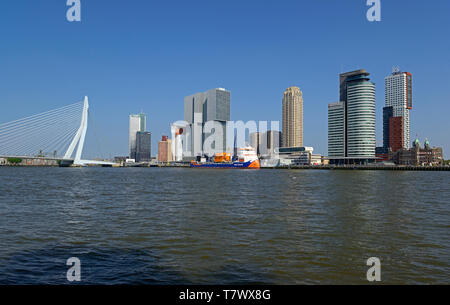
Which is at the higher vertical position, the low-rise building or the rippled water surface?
the low-rise building

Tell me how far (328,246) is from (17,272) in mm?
10088

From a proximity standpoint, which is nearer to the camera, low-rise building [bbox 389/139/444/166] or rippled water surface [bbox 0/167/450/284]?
rippled water surface [bbox 0/167/450/284]

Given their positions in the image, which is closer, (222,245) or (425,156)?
(222,245)

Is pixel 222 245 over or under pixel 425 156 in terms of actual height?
under

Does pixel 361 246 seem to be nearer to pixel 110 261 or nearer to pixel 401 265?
pixel 401 265

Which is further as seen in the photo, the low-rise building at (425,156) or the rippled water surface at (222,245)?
the low-rise building at (425,156)

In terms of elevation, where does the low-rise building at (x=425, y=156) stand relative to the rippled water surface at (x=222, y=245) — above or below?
above

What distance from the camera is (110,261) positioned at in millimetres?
10414
